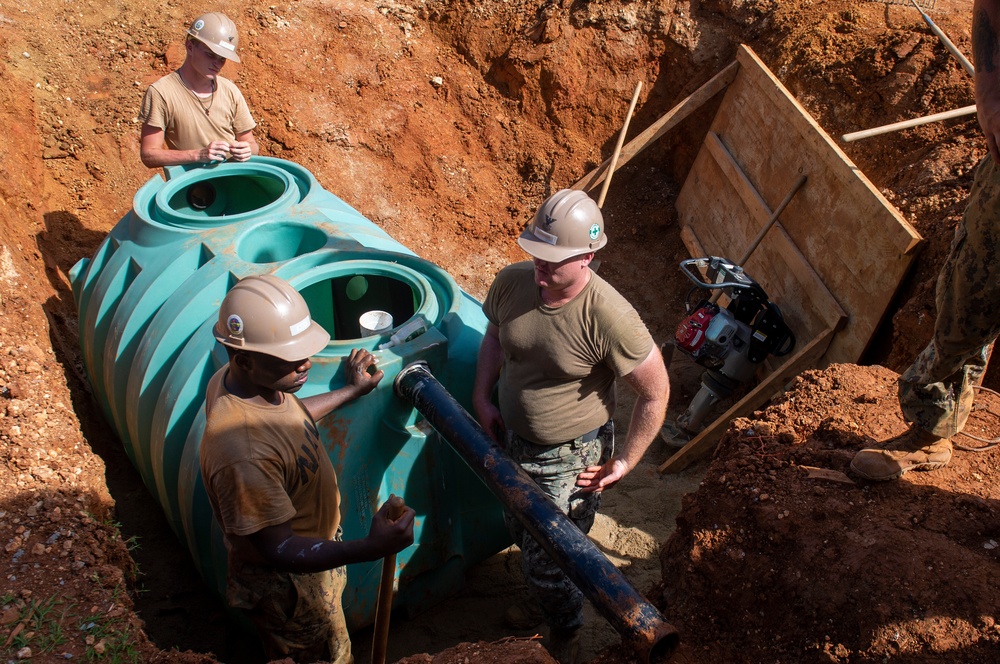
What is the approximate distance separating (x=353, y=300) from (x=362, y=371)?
1.49 m

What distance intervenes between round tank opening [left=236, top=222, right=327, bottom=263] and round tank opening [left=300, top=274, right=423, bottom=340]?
298 mm

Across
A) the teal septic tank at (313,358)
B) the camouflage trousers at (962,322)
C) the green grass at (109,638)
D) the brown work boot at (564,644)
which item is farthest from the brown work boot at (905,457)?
the green grass at (109,638)

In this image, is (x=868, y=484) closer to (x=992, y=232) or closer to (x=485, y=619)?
(x=992, y=232)

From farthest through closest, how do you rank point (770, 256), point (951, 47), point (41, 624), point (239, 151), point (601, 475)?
1. point (770, 256)
2. point (951, 47)
3. point (239, 151)
4. point (601, 475)
5. point (41, 624)

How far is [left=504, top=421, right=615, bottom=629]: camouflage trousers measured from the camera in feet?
12.4

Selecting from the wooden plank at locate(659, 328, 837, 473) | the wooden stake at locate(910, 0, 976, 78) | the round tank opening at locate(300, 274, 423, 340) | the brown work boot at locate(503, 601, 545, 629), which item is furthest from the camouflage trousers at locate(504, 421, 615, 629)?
the wooden stake at locate(910, 0, 976, 78)

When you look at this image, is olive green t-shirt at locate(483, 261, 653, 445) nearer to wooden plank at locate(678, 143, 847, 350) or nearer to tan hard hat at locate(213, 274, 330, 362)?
tan hard hat at locate(213, 274, 330, 362)

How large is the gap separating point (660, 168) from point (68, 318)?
259 inches

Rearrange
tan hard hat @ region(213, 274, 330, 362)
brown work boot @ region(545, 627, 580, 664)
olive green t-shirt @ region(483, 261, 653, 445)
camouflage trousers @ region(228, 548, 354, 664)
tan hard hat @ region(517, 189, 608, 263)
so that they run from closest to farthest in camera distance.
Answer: tan hard hat @ region(213, 274, 330, 362) < camouflage trousers @ region(228, 548, 354, 664) < tan hard hat @ region(517, 189, 608, 263) < olive green t-shirt @ region(483, 261, 653, 445) < brown work boot @ region(545, 627, 580, 664)

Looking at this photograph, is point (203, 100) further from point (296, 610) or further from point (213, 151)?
point (296, 610)

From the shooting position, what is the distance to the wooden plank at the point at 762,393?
5.66 metres

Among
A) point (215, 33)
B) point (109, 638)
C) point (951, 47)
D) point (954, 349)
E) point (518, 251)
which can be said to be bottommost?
point (518, 251)

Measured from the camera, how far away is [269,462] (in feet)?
9.12

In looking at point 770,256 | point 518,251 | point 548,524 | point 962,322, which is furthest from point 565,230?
point 518,251
